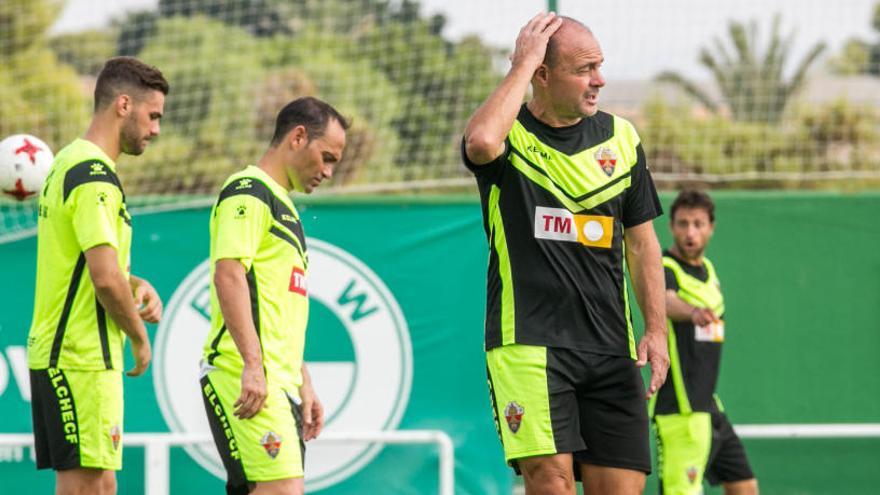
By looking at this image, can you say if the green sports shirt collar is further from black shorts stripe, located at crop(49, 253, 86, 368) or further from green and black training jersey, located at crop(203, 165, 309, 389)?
green and black training jersey, located at crop(203, 165, 309, 389)

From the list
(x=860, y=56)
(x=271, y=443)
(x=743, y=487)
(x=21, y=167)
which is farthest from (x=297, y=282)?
(x=860, y=56)

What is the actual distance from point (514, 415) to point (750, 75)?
13511mm

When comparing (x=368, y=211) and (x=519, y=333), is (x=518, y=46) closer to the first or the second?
(x=519, y=333)

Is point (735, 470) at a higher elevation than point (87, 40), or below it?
below

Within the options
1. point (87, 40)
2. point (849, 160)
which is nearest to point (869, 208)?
point (849, 160)

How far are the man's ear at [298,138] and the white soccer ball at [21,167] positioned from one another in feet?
4.58

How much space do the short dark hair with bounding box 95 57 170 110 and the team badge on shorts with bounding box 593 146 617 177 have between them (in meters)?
2.05

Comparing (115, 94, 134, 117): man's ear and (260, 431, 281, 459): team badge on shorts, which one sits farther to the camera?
(115, 94, 134, 117): man's ear

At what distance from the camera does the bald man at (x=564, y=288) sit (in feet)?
15.1

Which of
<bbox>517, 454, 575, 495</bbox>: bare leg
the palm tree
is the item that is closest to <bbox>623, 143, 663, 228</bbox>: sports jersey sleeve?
<bbox>517, 454, 575, 495</bbox>: bare leg

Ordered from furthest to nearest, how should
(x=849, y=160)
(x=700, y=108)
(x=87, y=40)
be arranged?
(x=87, y=40) → (x=700, y=108) → (x=849, y=160)

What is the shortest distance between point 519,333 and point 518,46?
102cm

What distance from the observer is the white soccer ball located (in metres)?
6.10

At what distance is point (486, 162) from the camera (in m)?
4.56
